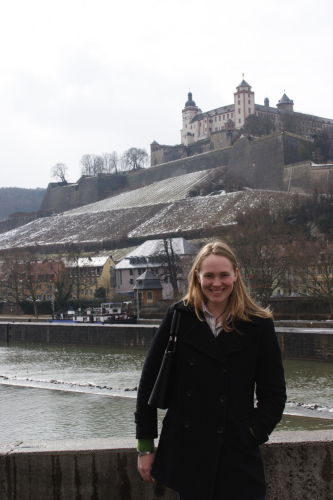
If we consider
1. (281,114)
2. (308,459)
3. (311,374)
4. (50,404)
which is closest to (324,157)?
(281,114)

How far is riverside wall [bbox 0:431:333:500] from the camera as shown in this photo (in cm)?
398

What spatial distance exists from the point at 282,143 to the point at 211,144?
27.4 metres

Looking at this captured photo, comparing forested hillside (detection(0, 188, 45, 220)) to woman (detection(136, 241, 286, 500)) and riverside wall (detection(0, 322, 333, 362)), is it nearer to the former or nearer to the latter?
riverside wall (detection(0, 322, 333, 362))

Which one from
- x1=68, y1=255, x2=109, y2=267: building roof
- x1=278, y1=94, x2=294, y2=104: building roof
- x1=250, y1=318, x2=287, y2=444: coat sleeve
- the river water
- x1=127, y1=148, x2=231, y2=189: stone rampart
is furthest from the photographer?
x1=278, y1=94, x2=294, y2=104: building roof

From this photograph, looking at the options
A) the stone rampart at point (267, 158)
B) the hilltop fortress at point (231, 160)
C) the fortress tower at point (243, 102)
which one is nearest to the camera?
the hilltop fortress at point (231, 160)

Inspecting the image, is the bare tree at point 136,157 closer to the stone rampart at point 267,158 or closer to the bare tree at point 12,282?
the stone rampart at point 267,158

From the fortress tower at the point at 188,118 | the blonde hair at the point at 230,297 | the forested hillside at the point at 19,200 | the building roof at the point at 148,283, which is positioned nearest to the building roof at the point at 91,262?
the building roof at the point at 148,283

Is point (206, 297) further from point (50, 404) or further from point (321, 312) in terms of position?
point (321, 312)

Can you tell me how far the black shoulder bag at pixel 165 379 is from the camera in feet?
9.88

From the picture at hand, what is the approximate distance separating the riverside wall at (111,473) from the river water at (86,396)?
15.2 ft

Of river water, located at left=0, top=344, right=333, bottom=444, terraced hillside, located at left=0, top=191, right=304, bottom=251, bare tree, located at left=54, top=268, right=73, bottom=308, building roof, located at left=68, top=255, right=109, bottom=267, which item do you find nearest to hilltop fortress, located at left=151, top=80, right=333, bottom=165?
terraced hillside, located at left=0, top=191, right=304, bottom=251

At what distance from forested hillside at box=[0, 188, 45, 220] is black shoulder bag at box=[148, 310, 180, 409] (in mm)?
174073

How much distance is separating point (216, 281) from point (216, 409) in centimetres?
59

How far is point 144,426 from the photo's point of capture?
3.08 meters
